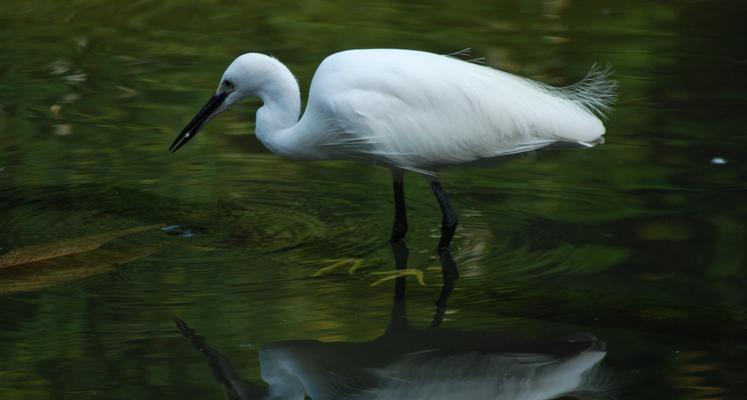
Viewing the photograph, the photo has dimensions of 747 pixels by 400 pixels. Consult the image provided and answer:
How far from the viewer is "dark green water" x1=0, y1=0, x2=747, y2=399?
14.9ft

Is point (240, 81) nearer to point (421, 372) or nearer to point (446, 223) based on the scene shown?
point (446, 223)

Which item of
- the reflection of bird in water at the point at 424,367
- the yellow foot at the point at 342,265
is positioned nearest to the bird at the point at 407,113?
the yellow foot at the point at 342,265

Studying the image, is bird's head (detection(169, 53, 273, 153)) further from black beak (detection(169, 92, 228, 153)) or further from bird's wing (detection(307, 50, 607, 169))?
bird's wing (detection(307, 50, 607, 169))

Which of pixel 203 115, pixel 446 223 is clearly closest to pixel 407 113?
pixel 446 223

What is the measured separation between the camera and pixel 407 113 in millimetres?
5367

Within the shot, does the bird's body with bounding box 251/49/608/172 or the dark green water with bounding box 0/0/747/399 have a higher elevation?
the bird's body with bounding box 251/49/608/172

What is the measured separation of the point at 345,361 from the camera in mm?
4391

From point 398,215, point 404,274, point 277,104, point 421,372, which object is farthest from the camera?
point 398,215

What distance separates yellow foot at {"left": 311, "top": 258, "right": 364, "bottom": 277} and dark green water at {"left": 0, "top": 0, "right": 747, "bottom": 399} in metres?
0.02

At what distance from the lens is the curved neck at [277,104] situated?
5480 millimetres

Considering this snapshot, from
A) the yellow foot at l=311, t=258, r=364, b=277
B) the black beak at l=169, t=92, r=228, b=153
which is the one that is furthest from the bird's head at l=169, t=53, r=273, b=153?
the yellow foot at l=311, t=258, r=364, b=277

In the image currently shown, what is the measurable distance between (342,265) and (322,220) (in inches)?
24.7

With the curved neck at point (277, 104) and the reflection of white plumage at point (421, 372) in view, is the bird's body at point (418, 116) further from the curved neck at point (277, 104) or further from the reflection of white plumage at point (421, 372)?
the reflection of white plumage at point (421, 372)

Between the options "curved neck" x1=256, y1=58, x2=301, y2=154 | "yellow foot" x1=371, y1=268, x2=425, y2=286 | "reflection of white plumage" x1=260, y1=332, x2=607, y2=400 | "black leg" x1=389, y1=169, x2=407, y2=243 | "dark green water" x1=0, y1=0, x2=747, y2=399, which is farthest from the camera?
"black leg" x1=389, y1=169, x2=407, y2=243
